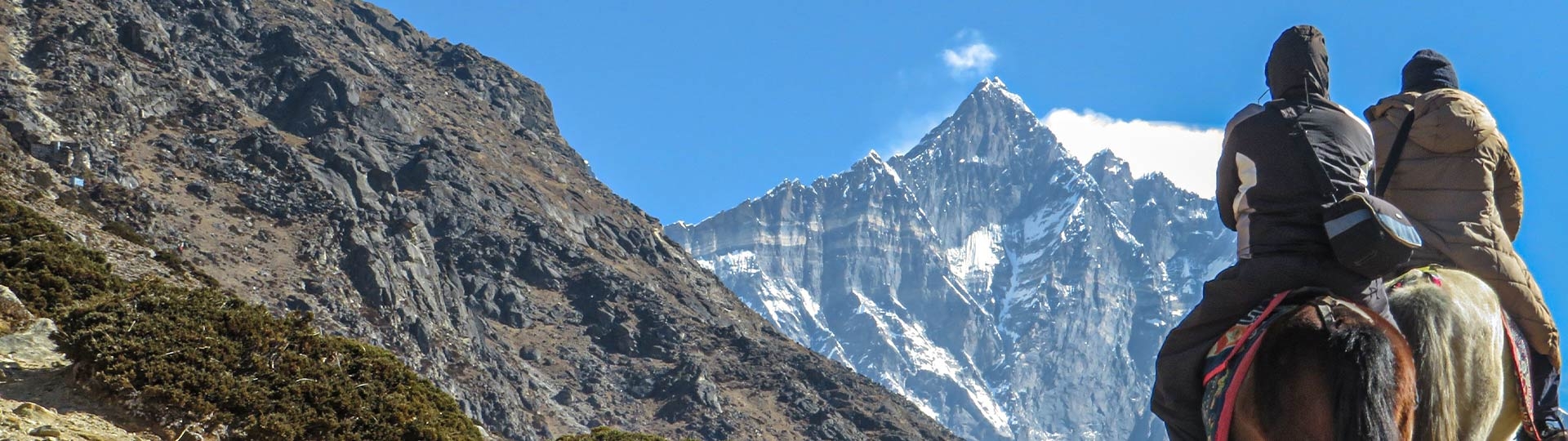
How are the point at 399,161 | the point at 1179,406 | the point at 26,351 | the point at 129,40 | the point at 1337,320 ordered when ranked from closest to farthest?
the point at 1337,320, the point at 1179,406, the point at 26,351, the point at 129,40, the point at 399,161

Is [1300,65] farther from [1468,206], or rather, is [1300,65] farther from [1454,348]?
[1468,206]

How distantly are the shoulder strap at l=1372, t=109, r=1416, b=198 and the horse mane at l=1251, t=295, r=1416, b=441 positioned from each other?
2.26m

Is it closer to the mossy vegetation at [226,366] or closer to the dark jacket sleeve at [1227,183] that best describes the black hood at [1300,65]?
the dark jacket sleeve at [1227,183]

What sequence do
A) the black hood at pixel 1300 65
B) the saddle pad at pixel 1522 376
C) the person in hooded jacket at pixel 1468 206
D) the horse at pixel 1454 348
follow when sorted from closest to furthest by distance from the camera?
the horse at pixel 1454 348 < the black hood at pixel 1300 65 < the saddle pad at pixel 1522 376 < the person in hooded jacket at pixel 1468 206

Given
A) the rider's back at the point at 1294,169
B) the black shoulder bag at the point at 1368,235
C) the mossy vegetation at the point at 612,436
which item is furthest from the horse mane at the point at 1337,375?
the mossy vegetation at the point at 612,436

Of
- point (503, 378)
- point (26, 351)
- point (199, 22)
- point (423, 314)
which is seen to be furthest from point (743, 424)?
point (26, 351)

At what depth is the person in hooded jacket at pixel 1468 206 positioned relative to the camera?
7.72m

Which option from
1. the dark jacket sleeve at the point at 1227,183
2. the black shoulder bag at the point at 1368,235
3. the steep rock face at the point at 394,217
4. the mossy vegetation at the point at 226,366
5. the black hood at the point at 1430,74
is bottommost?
the mossy vegetation at the point at 226,366

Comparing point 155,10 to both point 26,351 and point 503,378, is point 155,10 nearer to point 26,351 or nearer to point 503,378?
point 503,378

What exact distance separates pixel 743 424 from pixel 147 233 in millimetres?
62627

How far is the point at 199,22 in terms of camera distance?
520 ft

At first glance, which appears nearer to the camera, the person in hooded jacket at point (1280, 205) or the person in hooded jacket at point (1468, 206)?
the person in hooded jacket at point (1280, 205)

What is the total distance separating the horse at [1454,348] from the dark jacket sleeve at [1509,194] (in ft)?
4.46

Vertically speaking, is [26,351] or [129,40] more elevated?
[129,40]
